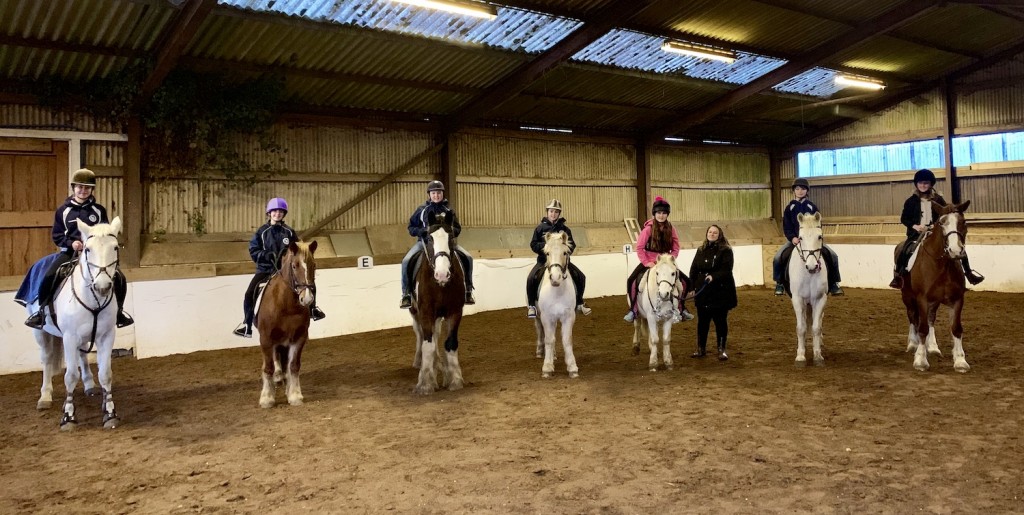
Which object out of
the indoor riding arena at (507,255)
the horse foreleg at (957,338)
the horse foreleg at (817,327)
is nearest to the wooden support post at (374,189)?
the indoor riding arena at (507,255)

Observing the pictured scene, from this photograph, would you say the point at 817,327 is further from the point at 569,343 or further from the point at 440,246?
the point at 440,246

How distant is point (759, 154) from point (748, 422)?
1625 cm

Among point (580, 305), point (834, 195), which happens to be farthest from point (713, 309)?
point (834, 195)

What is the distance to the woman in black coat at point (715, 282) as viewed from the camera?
7.17 meters

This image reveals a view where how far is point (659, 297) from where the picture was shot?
6.61 m

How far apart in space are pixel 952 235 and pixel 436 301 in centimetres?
505

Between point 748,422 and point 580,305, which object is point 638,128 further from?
point 748,422

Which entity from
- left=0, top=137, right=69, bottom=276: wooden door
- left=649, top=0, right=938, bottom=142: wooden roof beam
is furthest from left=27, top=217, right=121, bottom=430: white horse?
left=649, top=0, right=938, bottom=142: wooden roof beam

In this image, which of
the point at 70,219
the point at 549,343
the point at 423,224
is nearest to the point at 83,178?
the point at 70,219

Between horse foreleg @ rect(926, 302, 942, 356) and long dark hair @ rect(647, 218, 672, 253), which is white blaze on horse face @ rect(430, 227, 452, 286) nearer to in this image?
long dark hair @ rect(647, 218, 672, 253)

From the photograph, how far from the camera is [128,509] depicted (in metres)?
3.54

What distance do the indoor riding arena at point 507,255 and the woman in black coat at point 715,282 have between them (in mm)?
48

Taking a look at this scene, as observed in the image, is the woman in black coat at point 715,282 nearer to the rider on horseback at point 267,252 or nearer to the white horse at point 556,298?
the white horse at point 556,298

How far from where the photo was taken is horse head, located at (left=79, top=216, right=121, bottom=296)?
490 centimetres
